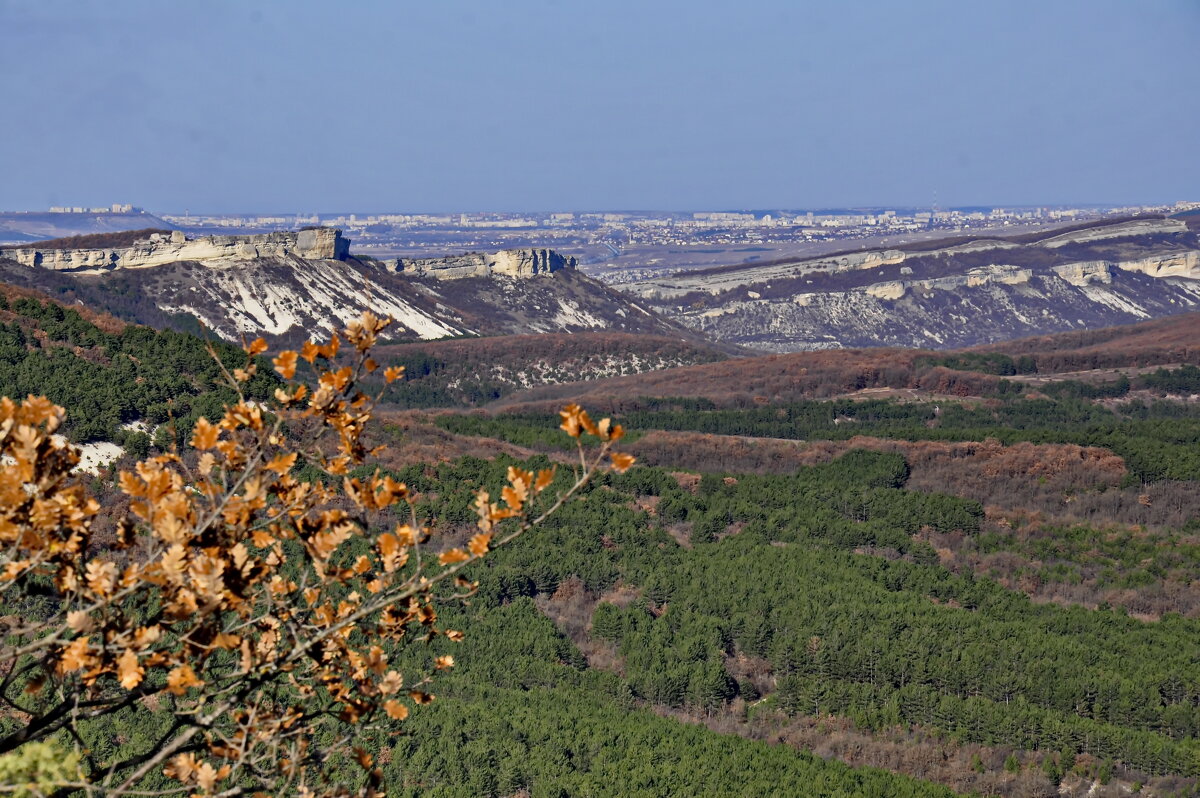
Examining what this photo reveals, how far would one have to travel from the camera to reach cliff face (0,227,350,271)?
337ft

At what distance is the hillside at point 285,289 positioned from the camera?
96.0 m

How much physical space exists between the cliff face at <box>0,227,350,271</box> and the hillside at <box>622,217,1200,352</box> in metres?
57.7

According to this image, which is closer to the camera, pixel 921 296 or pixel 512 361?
pixel 512 361

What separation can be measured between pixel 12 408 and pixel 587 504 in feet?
115

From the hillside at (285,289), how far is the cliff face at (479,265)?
0.26 metres

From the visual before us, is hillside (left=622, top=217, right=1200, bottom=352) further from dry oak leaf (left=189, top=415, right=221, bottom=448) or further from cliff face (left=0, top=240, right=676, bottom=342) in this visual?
dry oak leaf (left=189, top=415, right=221, bottom=448)

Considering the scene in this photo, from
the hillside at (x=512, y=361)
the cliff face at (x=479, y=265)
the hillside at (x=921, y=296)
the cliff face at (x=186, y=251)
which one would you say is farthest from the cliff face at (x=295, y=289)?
the hillside at (x=921, y=296)

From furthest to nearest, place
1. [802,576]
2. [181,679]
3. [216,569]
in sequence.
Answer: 1. [802,576]
2. [181,679]
3. [216,569]

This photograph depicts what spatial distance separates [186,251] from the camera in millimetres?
108000

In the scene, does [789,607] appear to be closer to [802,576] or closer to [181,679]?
[802,576]

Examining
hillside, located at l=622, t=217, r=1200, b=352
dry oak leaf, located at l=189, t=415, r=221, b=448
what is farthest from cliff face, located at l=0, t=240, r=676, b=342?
dry oak leaf, located at l=189, t=415, r=221, b=448

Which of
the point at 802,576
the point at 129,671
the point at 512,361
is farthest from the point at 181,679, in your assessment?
the point at 512,361

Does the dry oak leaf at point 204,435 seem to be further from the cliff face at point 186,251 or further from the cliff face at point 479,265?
the cliff face at point 479,265

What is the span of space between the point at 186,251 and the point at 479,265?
1574 inches
